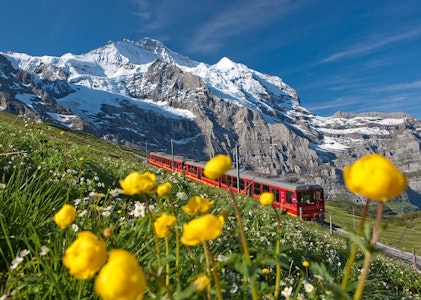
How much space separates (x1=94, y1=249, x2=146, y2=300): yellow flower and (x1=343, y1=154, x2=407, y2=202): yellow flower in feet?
3.15

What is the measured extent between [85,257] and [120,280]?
0.30 meters

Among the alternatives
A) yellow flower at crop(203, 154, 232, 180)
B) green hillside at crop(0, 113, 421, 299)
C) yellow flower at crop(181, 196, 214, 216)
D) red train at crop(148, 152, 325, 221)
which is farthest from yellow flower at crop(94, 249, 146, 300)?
red train at crop(148, 152, 325, 221)

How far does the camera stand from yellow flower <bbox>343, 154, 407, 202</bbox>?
1.28 m

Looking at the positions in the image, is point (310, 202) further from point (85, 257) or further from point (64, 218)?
point (85, 257)

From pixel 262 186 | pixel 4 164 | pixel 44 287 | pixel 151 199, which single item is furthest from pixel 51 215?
pixel 262 186

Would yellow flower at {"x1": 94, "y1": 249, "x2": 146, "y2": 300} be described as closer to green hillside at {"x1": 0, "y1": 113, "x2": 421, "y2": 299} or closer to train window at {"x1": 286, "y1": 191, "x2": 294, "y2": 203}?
green hillside at {"x1": 0, "y1": 113, "x2": 421, "y2": 299}

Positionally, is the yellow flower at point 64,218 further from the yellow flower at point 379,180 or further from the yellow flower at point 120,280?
the yellow flower at point 379,180

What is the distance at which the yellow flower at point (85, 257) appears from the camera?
1379mm

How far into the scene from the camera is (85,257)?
54.1 inches

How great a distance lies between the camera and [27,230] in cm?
349

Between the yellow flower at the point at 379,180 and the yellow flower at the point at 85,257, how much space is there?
3.78ft

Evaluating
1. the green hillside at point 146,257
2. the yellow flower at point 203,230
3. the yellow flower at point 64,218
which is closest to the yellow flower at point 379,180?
the green hillside at point 146,257

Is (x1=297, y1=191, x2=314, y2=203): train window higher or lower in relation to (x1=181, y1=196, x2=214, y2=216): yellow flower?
lower

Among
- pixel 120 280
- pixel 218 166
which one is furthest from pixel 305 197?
pixel 120 280
